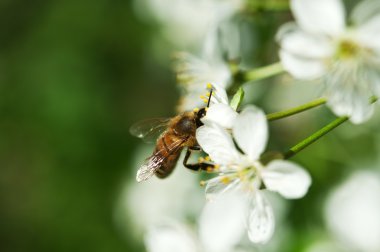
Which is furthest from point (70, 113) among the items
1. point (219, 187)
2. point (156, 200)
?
point (219, 187)

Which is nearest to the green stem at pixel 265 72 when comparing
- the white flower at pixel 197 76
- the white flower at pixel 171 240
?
the white flower at pixel 197 76

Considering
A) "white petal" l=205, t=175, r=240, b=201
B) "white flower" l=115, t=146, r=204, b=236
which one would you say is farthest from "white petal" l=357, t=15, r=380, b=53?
"white flower" l=115, t=146, r=204, b=236

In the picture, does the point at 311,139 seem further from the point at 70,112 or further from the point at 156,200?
the point at 70,112

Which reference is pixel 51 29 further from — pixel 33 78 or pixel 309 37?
pixel 309 37

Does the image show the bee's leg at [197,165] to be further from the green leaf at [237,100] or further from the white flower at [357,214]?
the white flower at [357,214]

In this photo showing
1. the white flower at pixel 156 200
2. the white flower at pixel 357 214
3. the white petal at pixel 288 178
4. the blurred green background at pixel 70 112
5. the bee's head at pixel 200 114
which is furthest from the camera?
the blurred green background at pixel 70 112

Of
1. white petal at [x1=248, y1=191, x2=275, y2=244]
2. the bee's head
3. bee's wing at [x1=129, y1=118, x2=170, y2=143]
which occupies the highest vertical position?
bee's wing at [x1=129, y1=118, x2=170, y2=143]

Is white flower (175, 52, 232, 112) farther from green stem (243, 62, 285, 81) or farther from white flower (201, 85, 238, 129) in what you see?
white flower (201, 85, 238, 129)
